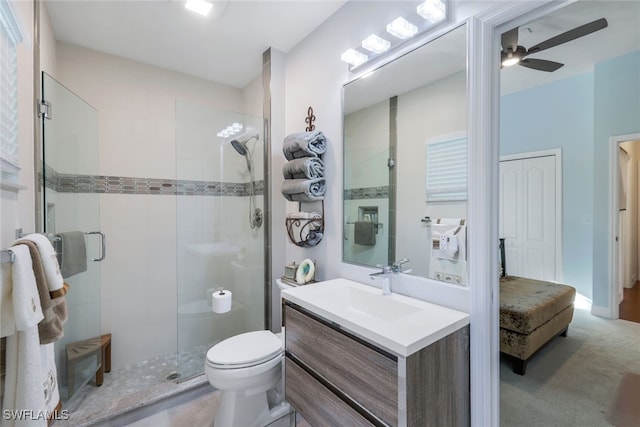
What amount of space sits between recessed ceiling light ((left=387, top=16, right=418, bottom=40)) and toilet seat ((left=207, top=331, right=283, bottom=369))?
1.92m

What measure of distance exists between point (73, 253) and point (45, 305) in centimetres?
85

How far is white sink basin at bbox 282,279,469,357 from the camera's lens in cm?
98

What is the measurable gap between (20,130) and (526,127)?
12.0 feet

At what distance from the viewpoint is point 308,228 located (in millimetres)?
2088

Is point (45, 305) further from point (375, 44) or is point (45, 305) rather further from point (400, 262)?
point (375, 44)

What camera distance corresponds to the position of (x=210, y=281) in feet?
8.04

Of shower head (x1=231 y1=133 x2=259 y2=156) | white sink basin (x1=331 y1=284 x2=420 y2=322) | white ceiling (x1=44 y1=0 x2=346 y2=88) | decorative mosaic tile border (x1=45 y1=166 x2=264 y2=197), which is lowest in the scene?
white sink basin (x1=331 y1=284 x2=420 y2=322)

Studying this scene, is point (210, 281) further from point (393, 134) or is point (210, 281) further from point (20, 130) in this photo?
point (393, 134)

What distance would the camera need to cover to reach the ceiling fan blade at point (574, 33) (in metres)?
1.57

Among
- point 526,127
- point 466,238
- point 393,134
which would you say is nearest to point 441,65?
point 393,134

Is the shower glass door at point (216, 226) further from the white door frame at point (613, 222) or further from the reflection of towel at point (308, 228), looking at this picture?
the white door frame at point (613, 222)

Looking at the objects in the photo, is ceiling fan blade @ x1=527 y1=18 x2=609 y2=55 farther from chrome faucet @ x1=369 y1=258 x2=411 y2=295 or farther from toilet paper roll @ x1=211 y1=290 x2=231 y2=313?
toilet paper roll @ x1=211 y1=290 x2=231 y2=313

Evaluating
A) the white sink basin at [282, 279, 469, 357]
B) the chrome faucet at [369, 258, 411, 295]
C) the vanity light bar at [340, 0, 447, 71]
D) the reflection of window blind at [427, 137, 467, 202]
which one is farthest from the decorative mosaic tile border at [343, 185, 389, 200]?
the vanity light bar at [340, 0, 447, 71]

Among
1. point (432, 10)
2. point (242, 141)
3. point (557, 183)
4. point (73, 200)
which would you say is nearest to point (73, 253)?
point (73, 200)
